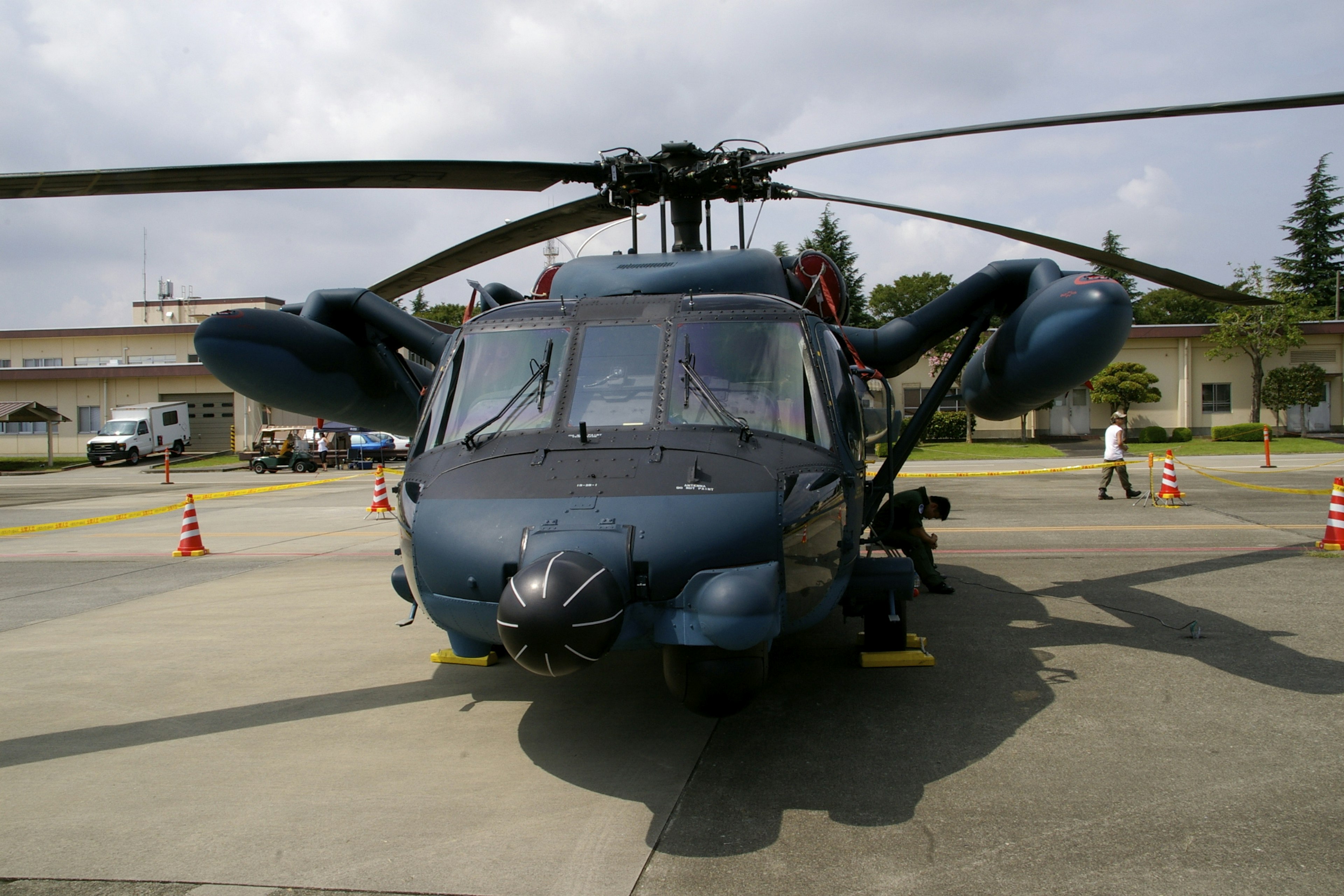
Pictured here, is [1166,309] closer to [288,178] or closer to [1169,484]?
[1169,484]

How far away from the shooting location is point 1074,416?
41.4m

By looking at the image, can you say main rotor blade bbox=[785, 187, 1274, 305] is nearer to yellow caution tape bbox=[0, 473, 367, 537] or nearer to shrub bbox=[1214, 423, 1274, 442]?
yellow caution tape bbox=[0, 473, 367, 537]

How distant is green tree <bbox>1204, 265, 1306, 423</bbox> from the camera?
1503 inches

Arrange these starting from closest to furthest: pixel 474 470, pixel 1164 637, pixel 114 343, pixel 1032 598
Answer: pixel 474 470 → pixel 1164 637 → pixel 1032 598 → pixel 114 343

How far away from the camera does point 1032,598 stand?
797 cm

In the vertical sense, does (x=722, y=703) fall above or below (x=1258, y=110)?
below

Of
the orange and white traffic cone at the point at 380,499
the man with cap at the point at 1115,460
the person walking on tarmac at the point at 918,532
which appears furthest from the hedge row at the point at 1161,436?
the person walking on tarmac at the point at 918,532

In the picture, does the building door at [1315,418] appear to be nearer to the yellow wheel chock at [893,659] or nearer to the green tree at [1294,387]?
the green tree at [1294,387]

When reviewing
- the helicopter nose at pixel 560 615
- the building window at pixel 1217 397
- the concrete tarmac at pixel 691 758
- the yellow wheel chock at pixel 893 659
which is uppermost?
the building window at pixel 1217 397

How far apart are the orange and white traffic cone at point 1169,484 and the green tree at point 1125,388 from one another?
25.3 meters

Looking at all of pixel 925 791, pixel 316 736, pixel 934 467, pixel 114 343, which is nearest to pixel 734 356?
pixel 925 791

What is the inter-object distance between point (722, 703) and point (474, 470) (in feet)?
5.16

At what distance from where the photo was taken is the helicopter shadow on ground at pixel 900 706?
3734 mm

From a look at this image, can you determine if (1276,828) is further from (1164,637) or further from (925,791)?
(1164,637)
